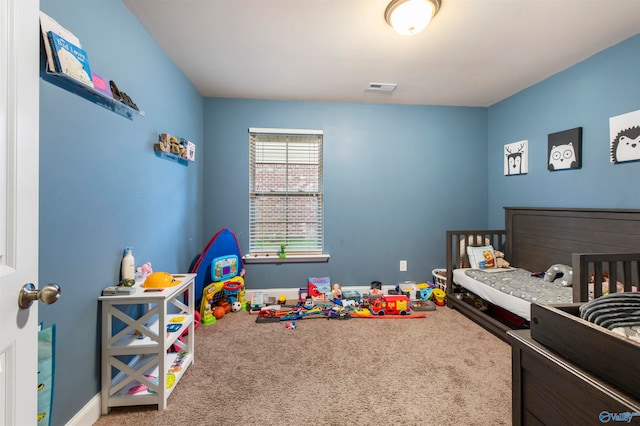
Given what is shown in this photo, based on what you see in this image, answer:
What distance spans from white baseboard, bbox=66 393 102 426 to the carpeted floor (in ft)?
0.15

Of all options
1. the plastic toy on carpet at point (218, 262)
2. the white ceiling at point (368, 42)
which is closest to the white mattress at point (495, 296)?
the white ceiling at point (368, 42)

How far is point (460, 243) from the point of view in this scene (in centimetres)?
279

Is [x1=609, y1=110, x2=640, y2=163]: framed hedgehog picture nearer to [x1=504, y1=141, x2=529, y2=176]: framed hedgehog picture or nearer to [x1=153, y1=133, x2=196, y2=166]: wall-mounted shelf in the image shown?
[x1=504, y1=141, x2=529, y2=176]: framed hedgehog picture

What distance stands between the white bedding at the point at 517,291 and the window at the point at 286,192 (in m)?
1.72

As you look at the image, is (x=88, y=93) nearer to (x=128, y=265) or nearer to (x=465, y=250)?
(x=128, y=265)

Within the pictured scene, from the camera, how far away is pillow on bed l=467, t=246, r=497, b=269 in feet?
8.73

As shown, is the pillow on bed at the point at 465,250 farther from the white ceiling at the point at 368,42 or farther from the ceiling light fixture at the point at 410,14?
the ceiling light fixture at the point at 410,14

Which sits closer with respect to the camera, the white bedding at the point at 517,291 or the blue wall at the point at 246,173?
the blue wall at the point at 246,173

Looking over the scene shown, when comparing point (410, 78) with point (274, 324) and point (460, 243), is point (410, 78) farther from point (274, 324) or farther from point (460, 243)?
point (274, 324)

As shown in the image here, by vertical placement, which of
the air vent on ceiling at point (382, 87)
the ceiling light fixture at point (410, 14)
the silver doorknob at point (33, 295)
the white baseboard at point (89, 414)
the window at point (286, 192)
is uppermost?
the air vent on ceiling at point (382, 87)

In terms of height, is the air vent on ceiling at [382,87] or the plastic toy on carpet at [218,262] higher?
the air vent on ceiling at [382,87]

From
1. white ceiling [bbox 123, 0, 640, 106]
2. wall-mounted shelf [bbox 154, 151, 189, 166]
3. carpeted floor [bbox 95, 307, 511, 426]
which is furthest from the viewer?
wall-mounted shelf [bbox 154, 151, 189, 166]

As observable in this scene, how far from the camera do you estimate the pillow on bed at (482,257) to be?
2660 millimetres

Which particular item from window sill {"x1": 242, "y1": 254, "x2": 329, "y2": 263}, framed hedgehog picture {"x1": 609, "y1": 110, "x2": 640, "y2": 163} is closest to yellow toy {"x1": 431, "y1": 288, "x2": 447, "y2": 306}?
window sill {"x1": 242, "y1": 254, "x2": 329, "y2": 263}
